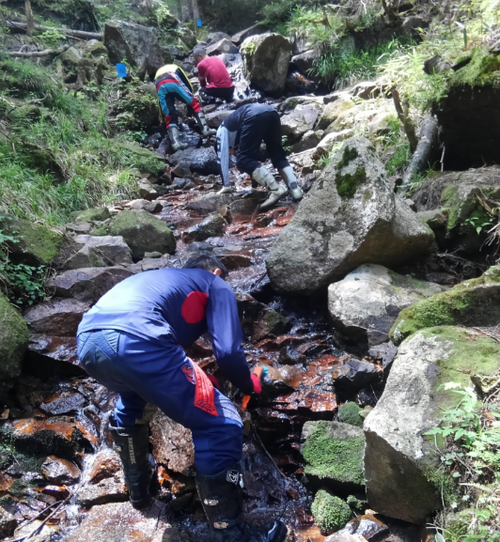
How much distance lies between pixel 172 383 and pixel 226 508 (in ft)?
2.43

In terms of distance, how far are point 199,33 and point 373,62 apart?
10.7 m

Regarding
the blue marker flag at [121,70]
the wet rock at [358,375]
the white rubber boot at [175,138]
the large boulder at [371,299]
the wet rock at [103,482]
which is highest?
the blue marker flag at [121,70]

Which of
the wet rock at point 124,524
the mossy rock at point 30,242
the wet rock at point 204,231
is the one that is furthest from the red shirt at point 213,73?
the wet rock at point 124,524

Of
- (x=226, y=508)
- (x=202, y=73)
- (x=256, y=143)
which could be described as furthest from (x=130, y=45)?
(x=226, y=508)

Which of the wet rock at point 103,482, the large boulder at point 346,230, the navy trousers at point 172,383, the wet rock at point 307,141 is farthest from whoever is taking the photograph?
the wet rock at point 307,141

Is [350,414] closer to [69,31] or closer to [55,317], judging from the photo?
[55,317]

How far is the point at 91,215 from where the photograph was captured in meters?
5.61

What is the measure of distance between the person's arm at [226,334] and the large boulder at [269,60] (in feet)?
35.2

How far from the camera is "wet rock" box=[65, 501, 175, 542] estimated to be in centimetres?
235

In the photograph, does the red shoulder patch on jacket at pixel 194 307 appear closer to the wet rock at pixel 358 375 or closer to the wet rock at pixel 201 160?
the wet rock at pixel 358 375

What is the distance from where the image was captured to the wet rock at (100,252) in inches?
175

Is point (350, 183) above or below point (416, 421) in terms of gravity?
above

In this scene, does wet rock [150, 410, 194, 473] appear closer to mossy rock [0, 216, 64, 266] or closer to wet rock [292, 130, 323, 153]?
mossy rock [0, 216, 64, 266]

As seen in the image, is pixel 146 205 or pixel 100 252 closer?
pixel 100 252
